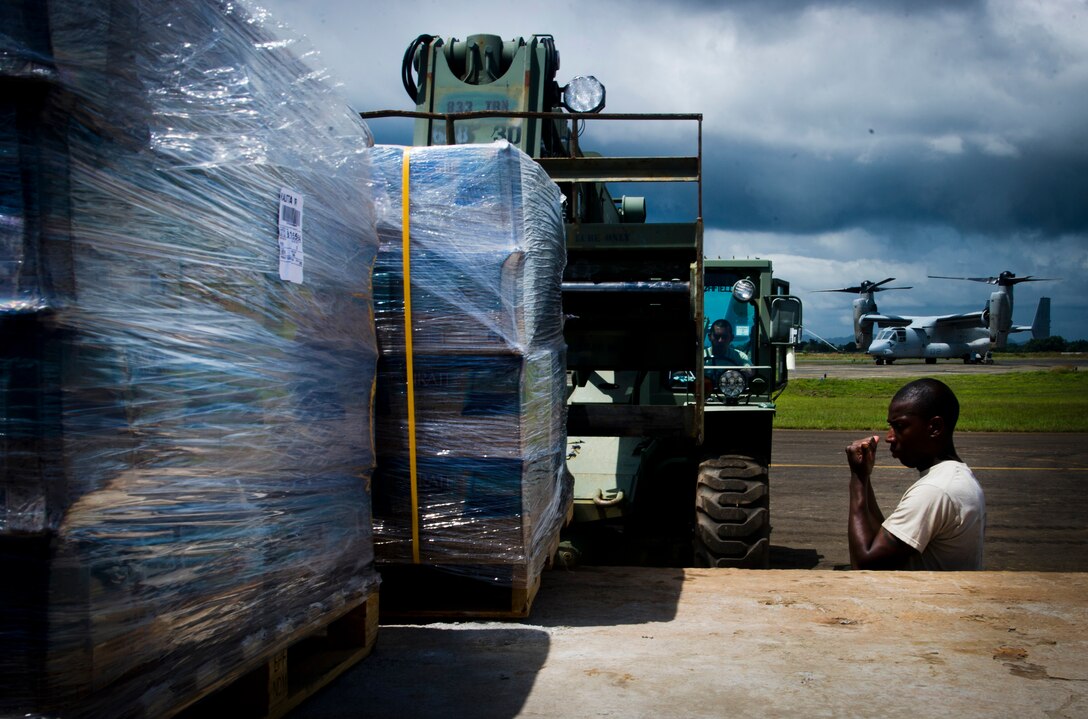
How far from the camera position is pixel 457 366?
131 inches

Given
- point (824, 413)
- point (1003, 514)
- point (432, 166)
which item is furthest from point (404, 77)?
point (824, 413)

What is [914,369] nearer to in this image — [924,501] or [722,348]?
[722,348]

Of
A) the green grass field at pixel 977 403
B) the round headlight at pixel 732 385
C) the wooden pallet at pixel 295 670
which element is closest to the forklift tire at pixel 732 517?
the round headlight at pixel 732 385

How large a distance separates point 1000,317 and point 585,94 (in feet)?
187

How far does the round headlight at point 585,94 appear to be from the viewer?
19.2 feet

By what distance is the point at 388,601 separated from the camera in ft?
11.6

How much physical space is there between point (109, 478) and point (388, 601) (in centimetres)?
193

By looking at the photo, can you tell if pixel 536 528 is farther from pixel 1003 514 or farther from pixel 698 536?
pixel 1003 514

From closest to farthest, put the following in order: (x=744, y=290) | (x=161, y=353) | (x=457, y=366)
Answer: (x=161, y=353)
(x=457, y=366)
(x=744, y=290)

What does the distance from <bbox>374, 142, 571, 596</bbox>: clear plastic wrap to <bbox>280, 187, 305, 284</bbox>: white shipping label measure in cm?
77

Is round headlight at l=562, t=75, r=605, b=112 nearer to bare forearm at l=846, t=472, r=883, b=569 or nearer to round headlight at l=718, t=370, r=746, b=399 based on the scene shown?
round headlight at l=718, t=370, r=746, b=399

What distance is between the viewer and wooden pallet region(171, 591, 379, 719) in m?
2.38

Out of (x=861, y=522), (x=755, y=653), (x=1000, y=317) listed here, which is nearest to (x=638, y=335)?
(x=861, y=522)

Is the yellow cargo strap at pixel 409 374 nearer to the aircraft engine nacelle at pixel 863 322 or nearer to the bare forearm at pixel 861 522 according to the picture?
the bare forearm at pixel 861 522
